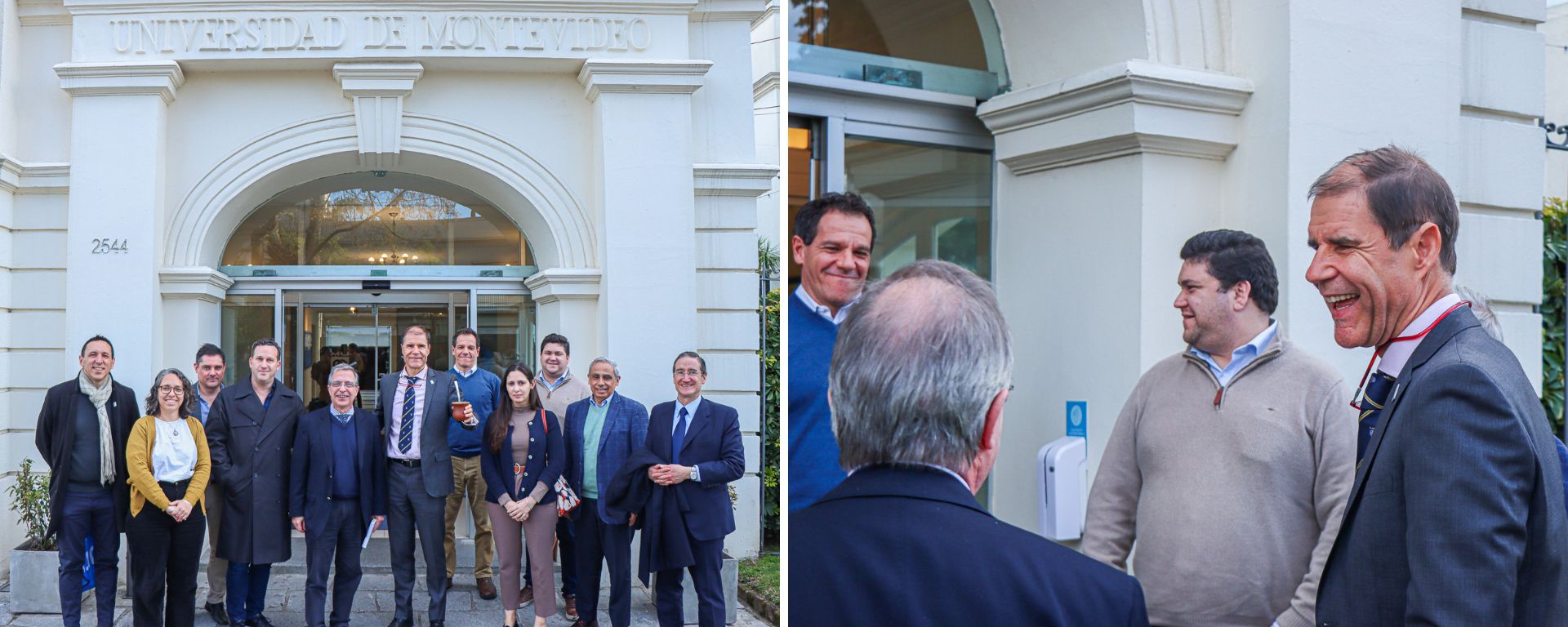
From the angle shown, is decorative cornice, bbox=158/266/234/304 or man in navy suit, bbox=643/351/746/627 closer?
man in navy suit, bbox=643/351/746/627

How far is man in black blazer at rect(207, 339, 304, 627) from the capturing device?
3.73 metres

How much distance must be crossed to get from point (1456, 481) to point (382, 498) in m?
3.44

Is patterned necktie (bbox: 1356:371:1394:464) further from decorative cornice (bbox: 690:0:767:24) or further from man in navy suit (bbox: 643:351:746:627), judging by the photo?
decorative cornice (bbox: 690:0:767:24)

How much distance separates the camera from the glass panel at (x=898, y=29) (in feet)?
8.44

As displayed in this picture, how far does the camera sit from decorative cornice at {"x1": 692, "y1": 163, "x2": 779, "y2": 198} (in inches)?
144

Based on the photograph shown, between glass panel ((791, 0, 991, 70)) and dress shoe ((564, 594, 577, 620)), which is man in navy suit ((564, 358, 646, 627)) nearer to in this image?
dress shoe ((564, 594, 577, 620))

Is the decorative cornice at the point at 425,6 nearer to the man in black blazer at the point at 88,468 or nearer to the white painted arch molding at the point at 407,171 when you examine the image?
the white painted arch molding at the point at 407,171

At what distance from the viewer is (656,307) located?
12.3 ft

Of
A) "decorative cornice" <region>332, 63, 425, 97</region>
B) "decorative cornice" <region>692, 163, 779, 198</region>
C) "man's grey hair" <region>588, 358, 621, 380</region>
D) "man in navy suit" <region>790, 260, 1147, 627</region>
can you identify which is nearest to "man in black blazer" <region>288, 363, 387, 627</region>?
"man's grey hair" <region>588, 358, 621, 380</region>

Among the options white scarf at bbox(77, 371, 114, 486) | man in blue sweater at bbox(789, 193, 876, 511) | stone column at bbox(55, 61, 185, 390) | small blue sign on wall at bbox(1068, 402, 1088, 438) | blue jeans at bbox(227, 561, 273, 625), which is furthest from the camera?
blue jeans at bbox(227, 561, 273, 625)

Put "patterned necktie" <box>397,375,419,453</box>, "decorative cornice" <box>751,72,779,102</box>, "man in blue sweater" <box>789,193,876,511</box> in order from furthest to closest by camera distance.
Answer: "patterned necktie" <box>397,375,419,453</box>
"decorative cornice" <box>751,72,779,102</box>
"man in blue sweater" <box>789,193,876,511</box>

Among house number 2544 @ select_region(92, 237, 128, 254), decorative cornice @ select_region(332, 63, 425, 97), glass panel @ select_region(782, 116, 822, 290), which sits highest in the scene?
decorative cornice @ select_region(332, 63, 425, 97)

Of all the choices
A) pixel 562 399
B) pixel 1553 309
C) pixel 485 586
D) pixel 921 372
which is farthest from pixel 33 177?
pixel 1553 309

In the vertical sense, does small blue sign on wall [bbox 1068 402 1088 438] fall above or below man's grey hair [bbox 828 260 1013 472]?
below
